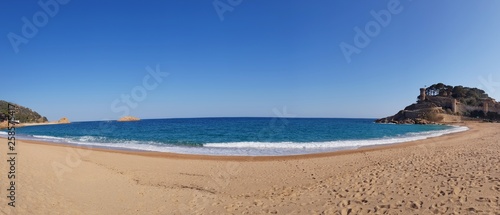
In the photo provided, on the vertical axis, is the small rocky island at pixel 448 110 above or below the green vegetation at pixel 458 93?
below

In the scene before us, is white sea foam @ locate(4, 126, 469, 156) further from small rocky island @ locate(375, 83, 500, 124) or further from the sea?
small rocky island @ locate(375, 83, 500, 124)

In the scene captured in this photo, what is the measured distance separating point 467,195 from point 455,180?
1701mm

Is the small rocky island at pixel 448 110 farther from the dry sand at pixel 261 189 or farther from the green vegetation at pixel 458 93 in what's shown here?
the dry sand at pixel 261 189

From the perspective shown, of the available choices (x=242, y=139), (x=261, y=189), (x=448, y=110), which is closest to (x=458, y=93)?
(x=448, y=110)

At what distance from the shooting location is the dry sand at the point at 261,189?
21.6 ft

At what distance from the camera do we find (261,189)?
30.2ft

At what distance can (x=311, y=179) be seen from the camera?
10281mm

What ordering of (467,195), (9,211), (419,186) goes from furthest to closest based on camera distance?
(419,186) < (467,195) < (9,211)

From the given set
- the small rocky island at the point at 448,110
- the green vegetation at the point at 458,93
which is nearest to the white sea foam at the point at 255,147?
the small rocky island at the point at 448,110

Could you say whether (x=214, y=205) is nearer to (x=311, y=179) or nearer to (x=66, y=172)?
(x=311, y=179)

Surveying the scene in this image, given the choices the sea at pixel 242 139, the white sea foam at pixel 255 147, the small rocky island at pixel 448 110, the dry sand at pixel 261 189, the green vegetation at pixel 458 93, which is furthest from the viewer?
the green vegetation at pixel 458 93

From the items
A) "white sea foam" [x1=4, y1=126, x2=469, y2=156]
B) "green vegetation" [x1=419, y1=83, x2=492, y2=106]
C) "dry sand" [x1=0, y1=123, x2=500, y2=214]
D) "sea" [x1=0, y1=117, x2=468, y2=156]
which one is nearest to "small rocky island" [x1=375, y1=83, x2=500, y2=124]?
"green vegetation" [x1=419, y1=83, x2=492, y2=106]

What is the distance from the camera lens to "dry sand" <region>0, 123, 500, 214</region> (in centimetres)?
658

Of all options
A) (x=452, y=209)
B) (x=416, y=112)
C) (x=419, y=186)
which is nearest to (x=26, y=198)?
(x=452, y=209)
